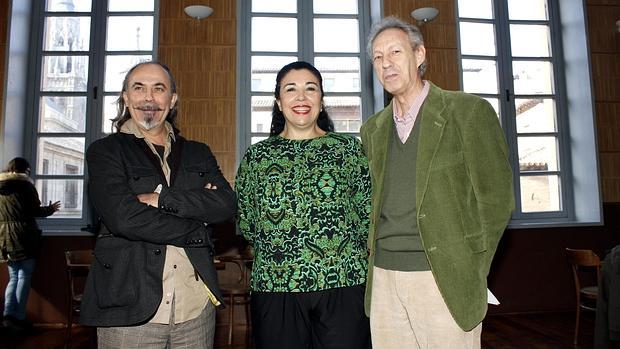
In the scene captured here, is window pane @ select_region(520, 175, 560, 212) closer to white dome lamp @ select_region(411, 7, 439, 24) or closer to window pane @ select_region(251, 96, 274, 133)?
white dome lamp @ select_region(411, 7, 439, 24)

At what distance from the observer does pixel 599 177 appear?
207 inches

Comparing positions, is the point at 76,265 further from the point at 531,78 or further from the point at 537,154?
the point at 531,78

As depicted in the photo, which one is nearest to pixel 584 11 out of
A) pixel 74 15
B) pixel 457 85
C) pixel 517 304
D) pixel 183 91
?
pixel 457 85

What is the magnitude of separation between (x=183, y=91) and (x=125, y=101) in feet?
11.9

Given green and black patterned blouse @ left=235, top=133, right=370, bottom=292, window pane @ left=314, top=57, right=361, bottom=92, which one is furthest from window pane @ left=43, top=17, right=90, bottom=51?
green and black patterned blouse @ left=235, top=133, right=370, bottom=292

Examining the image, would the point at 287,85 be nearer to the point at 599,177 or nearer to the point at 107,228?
the point at 107,228

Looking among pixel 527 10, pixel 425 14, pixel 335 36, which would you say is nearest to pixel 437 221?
pixel 425 14

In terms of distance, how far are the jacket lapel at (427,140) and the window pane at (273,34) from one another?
438 cm

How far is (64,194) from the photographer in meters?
5.33

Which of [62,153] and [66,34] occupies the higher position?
[66,34]

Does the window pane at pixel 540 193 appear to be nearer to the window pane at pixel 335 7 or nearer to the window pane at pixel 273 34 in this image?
the window pane at pixel 335 7

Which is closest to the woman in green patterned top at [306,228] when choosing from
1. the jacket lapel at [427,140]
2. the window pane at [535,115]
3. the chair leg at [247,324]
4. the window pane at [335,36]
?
the jacket lapel at [427,140]

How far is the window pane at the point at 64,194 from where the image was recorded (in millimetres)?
5316

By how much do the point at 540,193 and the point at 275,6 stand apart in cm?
442
